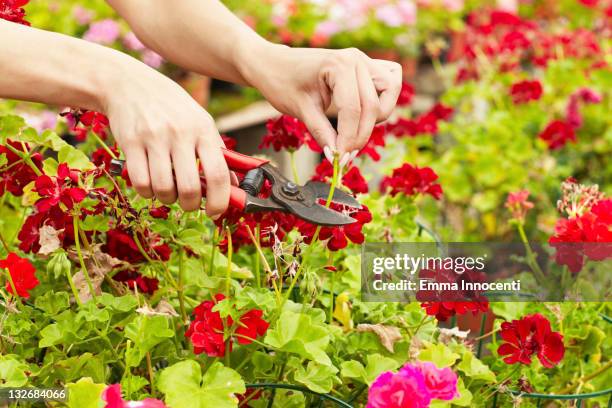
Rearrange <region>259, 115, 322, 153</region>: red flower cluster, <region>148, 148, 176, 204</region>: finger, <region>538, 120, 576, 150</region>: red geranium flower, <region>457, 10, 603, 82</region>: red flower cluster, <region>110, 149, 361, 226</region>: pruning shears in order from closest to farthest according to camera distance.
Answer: <region>148, 148, 176, 204</region>: finger, <region>110, 149, 361, 226</region>: pruning shears, <region>259, 115, 322, 153</region>: red flower cluster, <region>538, 120, 576, 150</region>: red geranium flower, <region>457, 10, 603, 82</region>: red flower cluster

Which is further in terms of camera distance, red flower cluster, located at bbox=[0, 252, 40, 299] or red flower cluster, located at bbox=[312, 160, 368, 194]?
red flower cluster, located at bbox=[312, 160, 368, 194]

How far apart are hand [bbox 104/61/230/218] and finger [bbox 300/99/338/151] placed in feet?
0.69

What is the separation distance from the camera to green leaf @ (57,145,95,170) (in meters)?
1.19

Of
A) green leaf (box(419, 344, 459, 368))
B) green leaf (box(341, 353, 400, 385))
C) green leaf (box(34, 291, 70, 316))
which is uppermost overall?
green leaf (box(34, 291, 70, 316))

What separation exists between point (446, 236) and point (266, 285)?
63 cm

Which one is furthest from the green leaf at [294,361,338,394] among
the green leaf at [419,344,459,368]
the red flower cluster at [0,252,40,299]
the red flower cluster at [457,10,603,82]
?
the red flower cluster at [457,10,603,82]

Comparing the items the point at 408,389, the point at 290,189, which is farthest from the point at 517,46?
the point at 408,389

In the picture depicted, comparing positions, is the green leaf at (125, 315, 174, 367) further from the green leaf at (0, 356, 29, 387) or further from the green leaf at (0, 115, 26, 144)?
the green leaf at (0, 115, 26, 144)

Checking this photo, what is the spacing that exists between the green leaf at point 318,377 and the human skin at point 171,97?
24cm

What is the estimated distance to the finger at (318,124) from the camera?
1.04 m

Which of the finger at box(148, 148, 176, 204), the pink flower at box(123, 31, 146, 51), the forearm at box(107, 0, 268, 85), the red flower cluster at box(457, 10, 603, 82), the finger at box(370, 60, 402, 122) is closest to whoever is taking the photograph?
the finger at box(148, 148, 176, 204)

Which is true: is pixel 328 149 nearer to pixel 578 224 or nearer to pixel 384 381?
pixel 384 381

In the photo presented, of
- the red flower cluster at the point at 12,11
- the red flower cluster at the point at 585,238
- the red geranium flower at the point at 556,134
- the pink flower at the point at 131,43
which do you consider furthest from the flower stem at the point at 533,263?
the pink flower at the point at 131,43

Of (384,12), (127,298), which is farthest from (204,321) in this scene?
(384,12)
